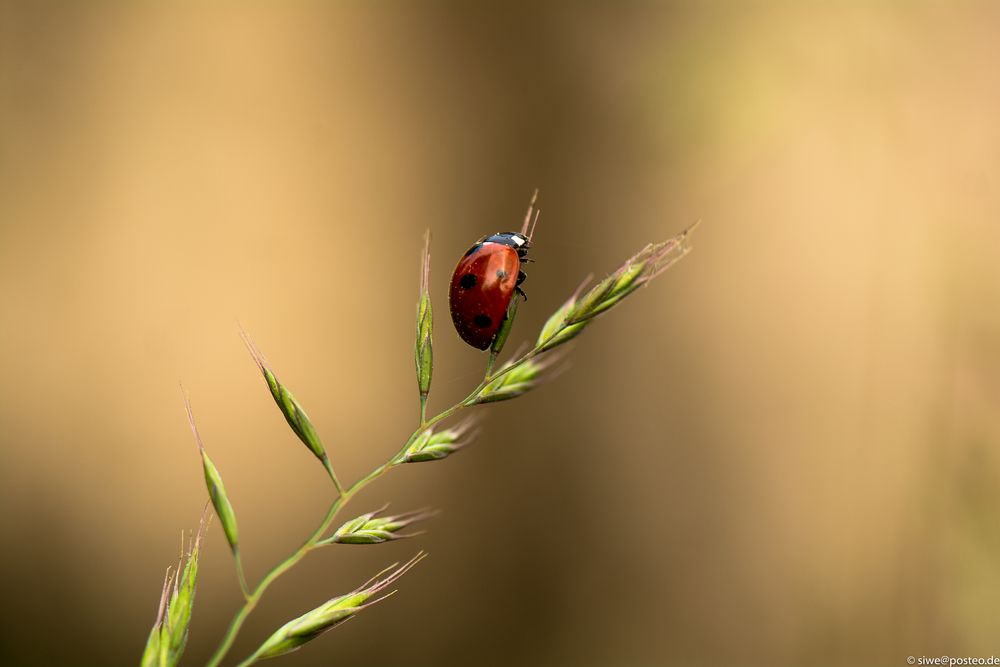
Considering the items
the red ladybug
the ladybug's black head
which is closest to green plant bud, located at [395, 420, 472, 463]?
the red ladybug

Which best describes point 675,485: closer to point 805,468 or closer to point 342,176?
point 805,468

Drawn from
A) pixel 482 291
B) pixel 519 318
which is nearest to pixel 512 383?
pixel 482 291

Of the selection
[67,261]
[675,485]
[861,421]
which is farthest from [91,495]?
[861,421]

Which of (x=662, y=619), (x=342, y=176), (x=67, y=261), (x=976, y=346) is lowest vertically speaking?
(x=662, y=619)

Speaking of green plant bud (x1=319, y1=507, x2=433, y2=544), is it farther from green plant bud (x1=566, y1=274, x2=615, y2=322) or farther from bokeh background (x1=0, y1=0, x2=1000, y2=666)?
bokeh background (x1=0, y1=0, x2=1000, y2=666)

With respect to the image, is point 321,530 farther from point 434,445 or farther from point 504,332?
point 504,332
